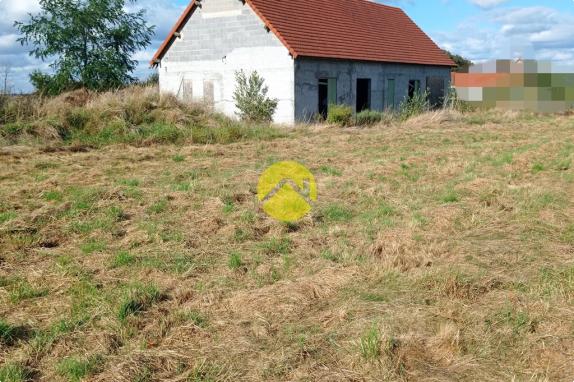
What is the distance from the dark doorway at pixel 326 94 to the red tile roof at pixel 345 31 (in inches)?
43.2

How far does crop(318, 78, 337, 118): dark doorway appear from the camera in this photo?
22.2 metres

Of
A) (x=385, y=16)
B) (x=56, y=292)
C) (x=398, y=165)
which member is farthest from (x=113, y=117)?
(x=385, y=16)

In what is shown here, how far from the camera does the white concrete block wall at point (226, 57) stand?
2094 centimetres

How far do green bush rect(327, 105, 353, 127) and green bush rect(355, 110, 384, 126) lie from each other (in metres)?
0.78

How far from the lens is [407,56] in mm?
26828

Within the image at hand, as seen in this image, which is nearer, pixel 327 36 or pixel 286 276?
pixel 286 276

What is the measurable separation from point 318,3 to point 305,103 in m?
6.71

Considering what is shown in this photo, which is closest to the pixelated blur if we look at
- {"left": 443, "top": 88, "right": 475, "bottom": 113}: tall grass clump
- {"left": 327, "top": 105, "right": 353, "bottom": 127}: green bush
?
{"left": 443, "top": 88, "right": 475, "bottom": 113}: tall grass clump

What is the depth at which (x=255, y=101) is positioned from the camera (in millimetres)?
21312

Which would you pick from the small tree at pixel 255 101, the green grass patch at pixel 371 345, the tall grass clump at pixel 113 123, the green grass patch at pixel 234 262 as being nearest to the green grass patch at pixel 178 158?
the tall grass clump at pixel 113 123

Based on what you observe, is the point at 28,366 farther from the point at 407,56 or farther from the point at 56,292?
the point at 407,56

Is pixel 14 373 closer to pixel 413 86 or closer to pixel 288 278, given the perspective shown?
pixel 288 278

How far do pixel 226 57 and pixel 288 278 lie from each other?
1827 centimetres

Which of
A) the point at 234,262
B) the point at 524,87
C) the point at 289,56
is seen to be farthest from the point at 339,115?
the point at 234,262
